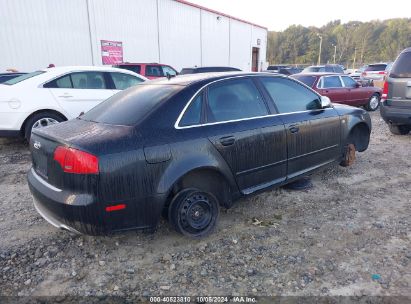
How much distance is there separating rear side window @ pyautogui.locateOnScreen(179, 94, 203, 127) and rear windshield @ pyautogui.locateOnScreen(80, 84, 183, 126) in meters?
0.22

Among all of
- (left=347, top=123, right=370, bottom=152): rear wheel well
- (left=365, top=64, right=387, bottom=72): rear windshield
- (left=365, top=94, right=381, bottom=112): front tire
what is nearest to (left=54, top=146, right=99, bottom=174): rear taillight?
(left=347, top=123, right=370, bottom=152): rear wheel well

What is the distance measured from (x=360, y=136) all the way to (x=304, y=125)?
6.51ft

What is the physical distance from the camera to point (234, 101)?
352 cm

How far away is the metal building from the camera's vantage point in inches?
531

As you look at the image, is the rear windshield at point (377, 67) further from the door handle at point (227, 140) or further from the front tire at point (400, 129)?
the door handle at point (227, 140)

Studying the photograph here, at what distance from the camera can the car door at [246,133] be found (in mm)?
3283

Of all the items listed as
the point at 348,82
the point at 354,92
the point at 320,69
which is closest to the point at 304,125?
the point at 348,82

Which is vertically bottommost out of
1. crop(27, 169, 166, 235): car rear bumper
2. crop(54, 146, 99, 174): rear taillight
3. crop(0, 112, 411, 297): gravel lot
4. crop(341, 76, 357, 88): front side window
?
crop(0, 112, 411, 297): gravel lot

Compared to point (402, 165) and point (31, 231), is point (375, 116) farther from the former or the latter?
point (31, 231)

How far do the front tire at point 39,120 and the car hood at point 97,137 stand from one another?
3.27 m

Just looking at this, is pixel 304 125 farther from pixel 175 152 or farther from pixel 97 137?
pixel 97 137

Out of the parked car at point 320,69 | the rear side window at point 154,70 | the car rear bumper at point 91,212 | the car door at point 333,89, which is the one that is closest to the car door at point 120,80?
the car rear bumper at point 91,212

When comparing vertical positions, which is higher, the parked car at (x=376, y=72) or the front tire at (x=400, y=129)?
the parked car at (x=376, y=72)

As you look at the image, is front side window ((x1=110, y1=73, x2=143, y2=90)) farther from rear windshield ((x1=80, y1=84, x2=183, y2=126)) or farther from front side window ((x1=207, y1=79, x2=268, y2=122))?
front side window ((x1=207, y1=79, x2=268, y2=122))
